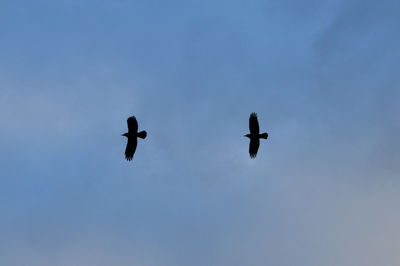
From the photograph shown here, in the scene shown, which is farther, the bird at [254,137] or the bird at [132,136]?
the bird at [254,137]

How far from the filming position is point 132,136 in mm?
84438

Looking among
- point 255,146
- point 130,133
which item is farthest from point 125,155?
point 255,146

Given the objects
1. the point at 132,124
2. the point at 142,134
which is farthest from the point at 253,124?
the point at 132,124

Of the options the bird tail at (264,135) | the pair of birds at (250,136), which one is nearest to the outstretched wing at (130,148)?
the pair of birds at (250,136)

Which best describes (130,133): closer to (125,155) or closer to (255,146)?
(125,155)

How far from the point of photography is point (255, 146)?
8512 centimetres

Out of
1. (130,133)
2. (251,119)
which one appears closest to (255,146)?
(251,119)

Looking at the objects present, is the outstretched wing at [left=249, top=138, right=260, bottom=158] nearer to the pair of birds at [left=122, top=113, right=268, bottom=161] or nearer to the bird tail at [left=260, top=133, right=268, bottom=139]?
the pair of birds at [left=122, top=113, right=268, bottom=161]

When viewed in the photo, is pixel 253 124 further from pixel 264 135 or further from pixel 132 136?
pixel 132 136

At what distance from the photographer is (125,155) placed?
8450cm

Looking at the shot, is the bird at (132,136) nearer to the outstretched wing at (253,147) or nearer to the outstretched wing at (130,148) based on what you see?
the outstretched wing at (130,148)

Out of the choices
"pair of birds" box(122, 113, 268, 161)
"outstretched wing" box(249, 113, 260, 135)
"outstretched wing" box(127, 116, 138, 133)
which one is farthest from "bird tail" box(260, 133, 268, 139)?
"outstretched wing" box(127, 116, 138, 133)

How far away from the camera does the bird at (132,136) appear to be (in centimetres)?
8356

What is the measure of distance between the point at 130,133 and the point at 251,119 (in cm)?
965
